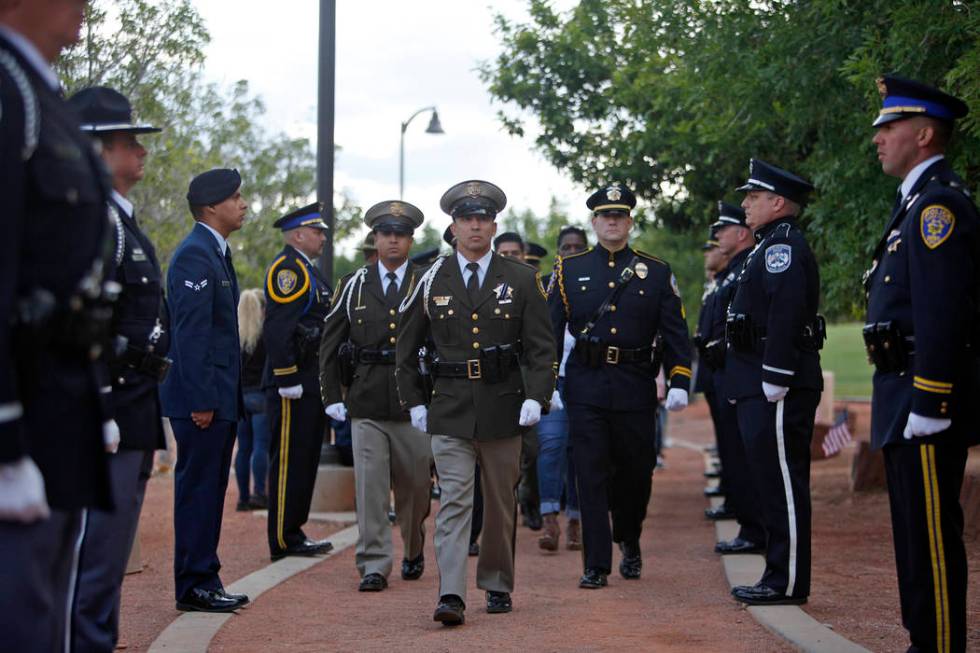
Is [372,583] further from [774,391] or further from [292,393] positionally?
[774,391]

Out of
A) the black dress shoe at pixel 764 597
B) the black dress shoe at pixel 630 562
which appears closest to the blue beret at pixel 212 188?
the black dress shoe at pixel 630 562

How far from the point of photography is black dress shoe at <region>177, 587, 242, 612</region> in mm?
7680

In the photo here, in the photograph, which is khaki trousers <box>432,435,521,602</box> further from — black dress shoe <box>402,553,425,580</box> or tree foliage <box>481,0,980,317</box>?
tree foliage <box>481,0,980,317</box>

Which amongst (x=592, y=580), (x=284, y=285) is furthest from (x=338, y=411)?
(x=592, y=580)

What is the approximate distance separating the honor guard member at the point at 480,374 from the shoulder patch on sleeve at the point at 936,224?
262 cm

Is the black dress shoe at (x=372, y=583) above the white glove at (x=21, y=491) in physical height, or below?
below

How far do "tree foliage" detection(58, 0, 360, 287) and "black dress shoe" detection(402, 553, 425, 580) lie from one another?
524 centimetres

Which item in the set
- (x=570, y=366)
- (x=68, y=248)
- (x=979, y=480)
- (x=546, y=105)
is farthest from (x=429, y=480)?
(x=546, y=105)

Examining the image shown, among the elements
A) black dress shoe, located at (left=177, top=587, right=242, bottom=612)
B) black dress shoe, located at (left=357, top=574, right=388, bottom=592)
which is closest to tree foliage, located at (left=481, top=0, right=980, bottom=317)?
black dress shoe, located at (left=357, top=574, right=388, bottom=592)

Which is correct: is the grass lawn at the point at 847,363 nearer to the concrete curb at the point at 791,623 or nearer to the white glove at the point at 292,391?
the concrete curb at the point at 791,623

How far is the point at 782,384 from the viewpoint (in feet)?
25.6

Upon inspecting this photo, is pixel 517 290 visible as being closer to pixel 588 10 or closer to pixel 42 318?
pixel 42 318

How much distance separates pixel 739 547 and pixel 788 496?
8.47 feet

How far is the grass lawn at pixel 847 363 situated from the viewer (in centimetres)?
6305
